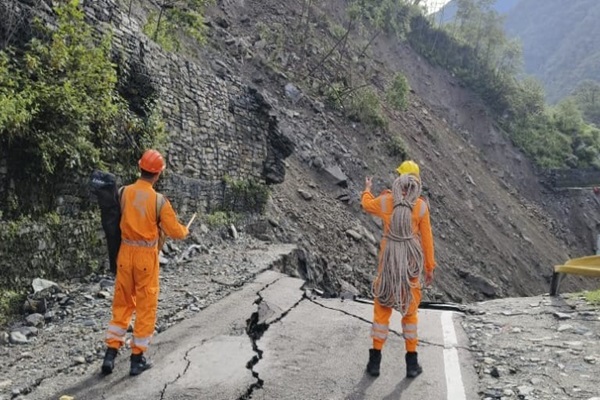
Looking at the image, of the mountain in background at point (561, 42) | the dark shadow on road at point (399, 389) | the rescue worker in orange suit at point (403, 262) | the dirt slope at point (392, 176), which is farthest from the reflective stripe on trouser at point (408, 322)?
the mountain in background at point (561, 42)

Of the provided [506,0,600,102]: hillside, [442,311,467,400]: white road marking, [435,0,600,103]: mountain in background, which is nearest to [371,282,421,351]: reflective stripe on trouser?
[442,311,467,400]: white road marking

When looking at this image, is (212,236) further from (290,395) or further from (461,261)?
(461,261)

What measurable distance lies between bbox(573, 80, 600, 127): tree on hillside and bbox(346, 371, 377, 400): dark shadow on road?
71409 millimetres

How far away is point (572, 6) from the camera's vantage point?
18025cm

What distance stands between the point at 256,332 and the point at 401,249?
1980 millimetres

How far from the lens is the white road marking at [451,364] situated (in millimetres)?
3922

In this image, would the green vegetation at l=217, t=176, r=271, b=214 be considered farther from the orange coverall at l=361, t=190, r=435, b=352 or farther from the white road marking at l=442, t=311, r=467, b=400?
the orange coverall at l=361, t=190, r=435, b=352

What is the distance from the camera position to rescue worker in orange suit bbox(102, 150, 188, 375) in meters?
4.05

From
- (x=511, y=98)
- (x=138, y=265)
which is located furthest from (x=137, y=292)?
(x=511, y=98)

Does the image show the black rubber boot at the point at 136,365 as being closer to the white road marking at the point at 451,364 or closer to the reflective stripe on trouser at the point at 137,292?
the reflective stripe on trouser at the point at 137,292

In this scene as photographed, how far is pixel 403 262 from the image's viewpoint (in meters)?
4.37

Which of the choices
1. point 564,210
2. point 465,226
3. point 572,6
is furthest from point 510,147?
point 572,6

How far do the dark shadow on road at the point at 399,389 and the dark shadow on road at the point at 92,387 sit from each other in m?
2.05

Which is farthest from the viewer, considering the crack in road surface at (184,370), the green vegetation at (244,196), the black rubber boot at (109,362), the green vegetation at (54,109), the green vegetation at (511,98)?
the green vegetation at (511,98)
